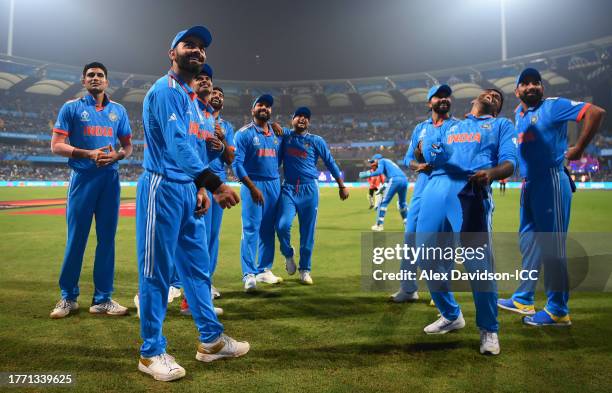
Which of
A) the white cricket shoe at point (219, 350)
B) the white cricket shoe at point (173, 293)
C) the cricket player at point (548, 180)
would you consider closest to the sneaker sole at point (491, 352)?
the cricket player at point (548, 180)

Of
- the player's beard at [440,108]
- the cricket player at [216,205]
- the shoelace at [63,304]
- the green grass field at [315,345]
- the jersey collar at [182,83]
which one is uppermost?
the player's beard at [440,108]

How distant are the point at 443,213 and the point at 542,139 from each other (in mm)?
1540

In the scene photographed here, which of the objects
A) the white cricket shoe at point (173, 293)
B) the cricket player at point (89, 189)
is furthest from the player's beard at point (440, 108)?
the white cricket shoe at point (173, 293)

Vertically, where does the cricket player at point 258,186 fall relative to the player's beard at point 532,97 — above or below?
below

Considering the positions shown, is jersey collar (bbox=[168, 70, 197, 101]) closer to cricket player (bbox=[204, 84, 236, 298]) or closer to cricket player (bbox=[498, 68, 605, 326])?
cricket player (bbox=[204, 84, 236, 298])

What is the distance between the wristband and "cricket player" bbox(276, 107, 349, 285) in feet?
10.7

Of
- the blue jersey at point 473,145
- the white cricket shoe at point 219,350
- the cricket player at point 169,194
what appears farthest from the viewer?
the blue jersey at point 473,145

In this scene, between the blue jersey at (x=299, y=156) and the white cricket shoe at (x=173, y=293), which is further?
the blue jersey at (x=299, y=156)

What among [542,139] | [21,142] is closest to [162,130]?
[542,139]

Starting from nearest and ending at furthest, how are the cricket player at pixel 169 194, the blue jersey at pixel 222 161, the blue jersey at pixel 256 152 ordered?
the cricket player at pixel 169 194
the blue jersey at pixel 222 161
the blue jersey at pixel 256 152

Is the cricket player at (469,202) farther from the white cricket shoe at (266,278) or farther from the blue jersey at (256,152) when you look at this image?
the white cricket shoe at (266,278)

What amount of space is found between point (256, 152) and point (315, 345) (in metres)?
3.09

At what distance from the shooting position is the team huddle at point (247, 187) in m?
2.94

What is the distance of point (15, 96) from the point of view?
5653 cm
